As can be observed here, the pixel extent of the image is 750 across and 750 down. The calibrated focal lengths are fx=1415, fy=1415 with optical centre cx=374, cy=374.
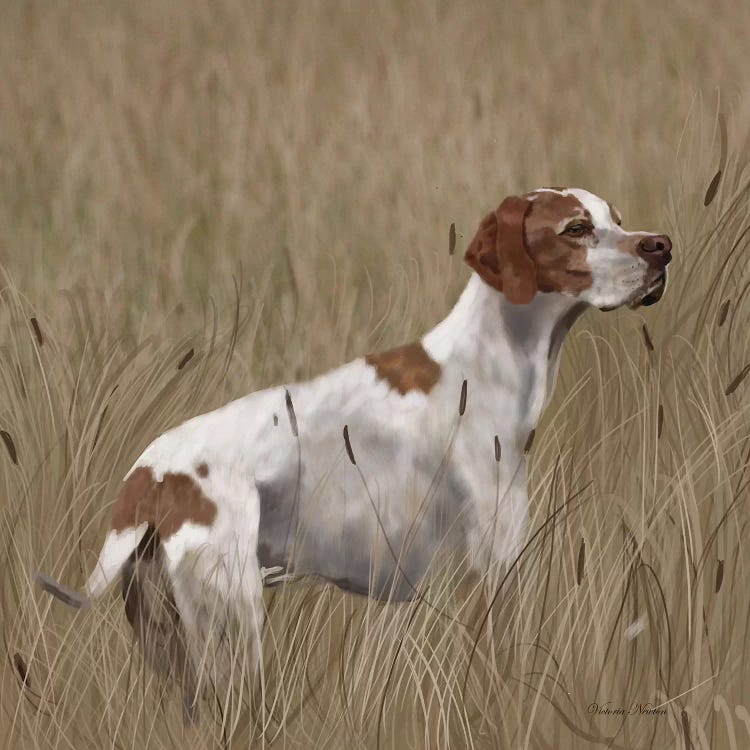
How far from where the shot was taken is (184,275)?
5.54 meters

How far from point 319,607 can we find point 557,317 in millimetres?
1055

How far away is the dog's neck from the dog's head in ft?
0.19

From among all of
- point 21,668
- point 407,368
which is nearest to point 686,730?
point 407,368

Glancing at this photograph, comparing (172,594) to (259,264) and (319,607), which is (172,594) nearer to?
(319,607)

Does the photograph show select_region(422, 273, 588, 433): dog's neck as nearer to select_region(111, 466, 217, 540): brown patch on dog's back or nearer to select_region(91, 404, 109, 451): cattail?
select_region(111, 466, 217, 540): brown patch on dog's back

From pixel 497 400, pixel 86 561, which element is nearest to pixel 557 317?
pixel 497 400

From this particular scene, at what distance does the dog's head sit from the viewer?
12.8 ft

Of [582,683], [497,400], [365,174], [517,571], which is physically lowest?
[582,683]

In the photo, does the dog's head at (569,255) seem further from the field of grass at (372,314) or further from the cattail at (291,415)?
the cattail at (291,415)

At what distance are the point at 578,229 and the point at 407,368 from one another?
2.02ft

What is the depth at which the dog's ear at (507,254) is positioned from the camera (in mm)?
3908
